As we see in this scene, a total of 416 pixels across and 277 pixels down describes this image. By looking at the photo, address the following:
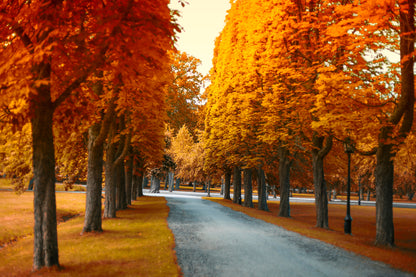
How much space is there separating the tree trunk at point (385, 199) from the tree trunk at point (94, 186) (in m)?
11.1

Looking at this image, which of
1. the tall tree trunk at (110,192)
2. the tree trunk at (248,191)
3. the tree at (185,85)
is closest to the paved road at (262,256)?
the tall tree trunk at (110,192)

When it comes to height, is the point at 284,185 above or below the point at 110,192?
above

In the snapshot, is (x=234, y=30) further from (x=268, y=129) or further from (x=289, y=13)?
(x=268, y=129)

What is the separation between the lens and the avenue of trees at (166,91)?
7.71 m

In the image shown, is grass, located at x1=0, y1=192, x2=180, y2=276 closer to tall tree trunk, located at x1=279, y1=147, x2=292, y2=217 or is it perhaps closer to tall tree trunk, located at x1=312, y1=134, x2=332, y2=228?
tall tree trunk, located at x1=312, y1=134, x2=332, y2=228

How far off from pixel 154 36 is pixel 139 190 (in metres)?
37.8

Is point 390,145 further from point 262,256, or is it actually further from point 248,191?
point 248,191

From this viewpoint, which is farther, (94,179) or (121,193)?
(121,193)

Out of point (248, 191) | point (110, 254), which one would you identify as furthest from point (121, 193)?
point (110, 254)

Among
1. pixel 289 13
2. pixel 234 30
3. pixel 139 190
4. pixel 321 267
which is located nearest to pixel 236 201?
pixel 139 190

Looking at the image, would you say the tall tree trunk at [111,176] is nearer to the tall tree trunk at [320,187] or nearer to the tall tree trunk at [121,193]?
the tall tree trunk at [121,193]

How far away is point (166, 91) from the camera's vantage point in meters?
21.4

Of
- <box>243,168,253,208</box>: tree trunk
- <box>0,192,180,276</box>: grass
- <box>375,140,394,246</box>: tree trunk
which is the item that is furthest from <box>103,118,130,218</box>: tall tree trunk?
<box>243,168,253,208</box>: tree trunk

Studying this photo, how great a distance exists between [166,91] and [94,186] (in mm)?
8621
